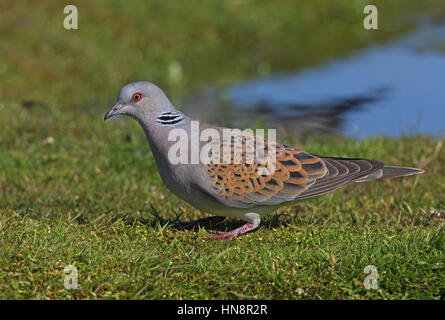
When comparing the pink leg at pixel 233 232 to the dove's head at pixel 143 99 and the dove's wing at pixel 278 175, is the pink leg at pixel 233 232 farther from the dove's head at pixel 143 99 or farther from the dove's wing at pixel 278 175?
the dove's head at pixel 143 99

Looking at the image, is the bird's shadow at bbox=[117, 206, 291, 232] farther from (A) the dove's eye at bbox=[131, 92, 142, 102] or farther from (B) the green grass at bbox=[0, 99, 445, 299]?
(A) the dove's eye at bbox=[131, 92, 142, 102]

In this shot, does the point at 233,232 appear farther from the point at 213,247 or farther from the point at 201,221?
the point at 201,221

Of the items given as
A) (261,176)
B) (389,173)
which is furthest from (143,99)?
(389,173)

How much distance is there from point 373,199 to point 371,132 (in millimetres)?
4056

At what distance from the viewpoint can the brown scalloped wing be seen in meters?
5.31

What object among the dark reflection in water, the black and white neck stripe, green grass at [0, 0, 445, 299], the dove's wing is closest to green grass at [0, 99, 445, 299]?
green grass at [0, 0, 445, 299]

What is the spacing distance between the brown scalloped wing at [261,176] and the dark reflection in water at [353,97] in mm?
4225

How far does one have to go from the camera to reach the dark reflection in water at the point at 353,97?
11.7 m

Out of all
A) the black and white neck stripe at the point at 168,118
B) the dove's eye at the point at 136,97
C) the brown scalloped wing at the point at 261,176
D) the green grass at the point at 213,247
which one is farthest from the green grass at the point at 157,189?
the dove's eye at the point at 136,97

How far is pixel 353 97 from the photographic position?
44.1ft

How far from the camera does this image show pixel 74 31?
1510 cm

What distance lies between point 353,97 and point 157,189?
6.74m

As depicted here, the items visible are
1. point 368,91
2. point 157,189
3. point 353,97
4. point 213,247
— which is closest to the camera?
point 213,247
